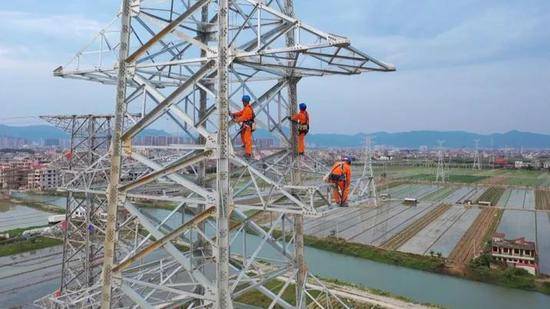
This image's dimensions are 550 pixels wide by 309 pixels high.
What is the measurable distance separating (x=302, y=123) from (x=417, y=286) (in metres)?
18.5

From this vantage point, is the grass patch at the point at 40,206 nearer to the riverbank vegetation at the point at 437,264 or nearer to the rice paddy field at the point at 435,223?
the rice paddy field at the point at 435,223

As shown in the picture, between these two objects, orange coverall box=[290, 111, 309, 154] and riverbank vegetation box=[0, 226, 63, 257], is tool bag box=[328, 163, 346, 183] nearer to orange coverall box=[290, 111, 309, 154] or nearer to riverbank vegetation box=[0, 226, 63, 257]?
orange coverall box=[290, 111, 309, 154]

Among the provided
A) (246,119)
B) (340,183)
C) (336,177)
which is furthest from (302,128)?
(246,119)

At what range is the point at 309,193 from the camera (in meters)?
5.23

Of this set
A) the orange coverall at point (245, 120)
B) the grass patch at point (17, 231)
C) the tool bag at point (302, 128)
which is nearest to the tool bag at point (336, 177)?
the tool bag at point (302, 128)

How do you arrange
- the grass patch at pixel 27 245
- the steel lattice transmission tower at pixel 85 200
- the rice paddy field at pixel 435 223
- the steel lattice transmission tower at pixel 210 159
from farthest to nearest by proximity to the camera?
the rice paddy field at pixel 435 223 < the grass patch at pixel 27 245 < the steel lattice transmission tower at pixel 85 200 < the steel lattice transmission tower at pixel 210 159

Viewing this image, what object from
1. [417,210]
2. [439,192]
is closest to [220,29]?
[417,210]

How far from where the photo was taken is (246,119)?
564cm

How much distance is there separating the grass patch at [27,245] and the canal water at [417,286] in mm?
1569

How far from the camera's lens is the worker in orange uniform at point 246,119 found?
5.64 m

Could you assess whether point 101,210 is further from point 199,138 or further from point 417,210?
point 417,210

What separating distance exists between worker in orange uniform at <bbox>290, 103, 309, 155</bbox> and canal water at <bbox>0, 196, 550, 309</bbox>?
15962mm

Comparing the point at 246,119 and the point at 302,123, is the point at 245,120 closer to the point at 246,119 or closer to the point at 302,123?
the point at 246,119

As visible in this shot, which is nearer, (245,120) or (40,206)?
(245,120)
